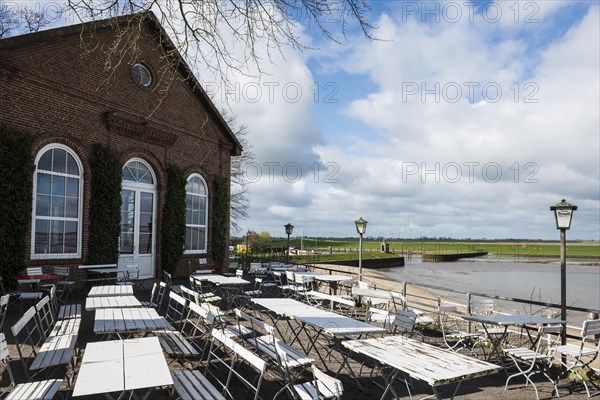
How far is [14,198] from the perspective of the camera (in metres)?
9.14

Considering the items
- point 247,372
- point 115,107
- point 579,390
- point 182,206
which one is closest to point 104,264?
point 182,206

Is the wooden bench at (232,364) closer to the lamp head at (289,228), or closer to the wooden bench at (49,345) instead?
the wooden bench at (49,345)

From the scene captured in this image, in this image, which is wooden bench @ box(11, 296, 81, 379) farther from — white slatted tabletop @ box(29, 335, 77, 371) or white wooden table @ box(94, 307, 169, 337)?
white wooden table @ box(94, 307, 169, 337)

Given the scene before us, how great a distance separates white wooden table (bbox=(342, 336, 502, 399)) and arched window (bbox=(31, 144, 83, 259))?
8.35 m

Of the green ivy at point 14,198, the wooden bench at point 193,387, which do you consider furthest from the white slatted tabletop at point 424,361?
the green ivy at point 14,198

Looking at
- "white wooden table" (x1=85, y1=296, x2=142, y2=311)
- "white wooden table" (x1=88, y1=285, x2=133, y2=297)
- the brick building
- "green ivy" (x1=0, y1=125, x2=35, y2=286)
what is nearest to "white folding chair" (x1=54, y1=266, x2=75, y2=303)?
the brick building

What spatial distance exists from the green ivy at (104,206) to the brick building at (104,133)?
0.17 metres

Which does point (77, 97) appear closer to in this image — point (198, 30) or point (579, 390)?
point (198, 30)

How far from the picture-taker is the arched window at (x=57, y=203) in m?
9.80

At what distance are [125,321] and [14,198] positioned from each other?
5909mm

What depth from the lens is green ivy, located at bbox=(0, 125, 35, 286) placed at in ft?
29.5

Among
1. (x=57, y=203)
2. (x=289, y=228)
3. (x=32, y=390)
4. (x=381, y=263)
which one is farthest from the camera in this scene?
(x=381, y=263)

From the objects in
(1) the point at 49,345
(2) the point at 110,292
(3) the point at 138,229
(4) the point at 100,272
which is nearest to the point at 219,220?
(3) the point at 138,229

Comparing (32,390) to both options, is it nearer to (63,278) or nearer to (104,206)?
(63,278)
